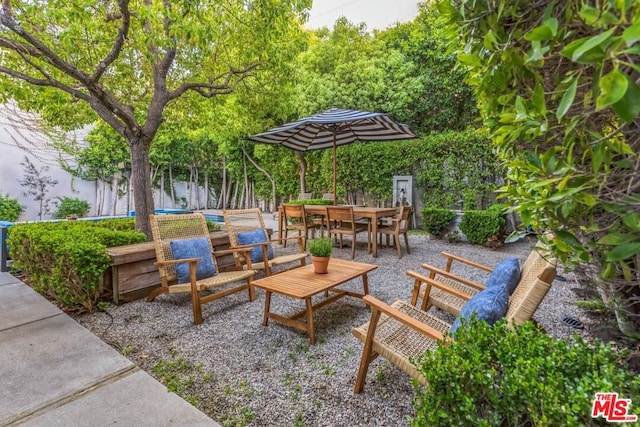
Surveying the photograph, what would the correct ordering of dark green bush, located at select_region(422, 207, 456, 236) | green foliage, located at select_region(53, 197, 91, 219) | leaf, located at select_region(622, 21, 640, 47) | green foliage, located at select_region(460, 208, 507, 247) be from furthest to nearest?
green foliage, located at select_region(53, 197, 91, 219), dark green bush, located at select_region(422, 207, 456, 236), green foliage, located at select_region(460, 208, 507, 247), leaf, located at select_region(622, 21, 640, 47)

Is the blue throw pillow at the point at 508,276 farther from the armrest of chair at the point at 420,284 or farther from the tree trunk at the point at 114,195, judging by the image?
the tree trunk at the point at 114,195

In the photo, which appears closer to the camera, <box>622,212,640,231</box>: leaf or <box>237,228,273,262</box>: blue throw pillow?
<box>622,212,640,231</box>: leaf

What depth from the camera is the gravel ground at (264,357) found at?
1.64 meters

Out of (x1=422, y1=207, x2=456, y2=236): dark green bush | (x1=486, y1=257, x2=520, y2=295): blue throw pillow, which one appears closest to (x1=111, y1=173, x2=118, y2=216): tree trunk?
(x1=422, y1=207, x2=456, y2=236): dark green bush

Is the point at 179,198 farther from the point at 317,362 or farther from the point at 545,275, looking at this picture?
the point at 545,275

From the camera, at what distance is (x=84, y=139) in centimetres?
1006

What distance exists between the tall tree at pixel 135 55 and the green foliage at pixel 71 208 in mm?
6260

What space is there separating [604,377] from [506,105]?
0.86 meters

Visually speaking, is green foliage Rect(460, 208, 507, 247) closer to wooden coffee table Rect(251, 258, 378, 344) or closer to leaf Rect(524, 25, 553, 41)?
wooden coffee table Rect(251, 258, 378, 344)

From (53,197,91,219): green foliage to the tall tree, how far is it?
626cm

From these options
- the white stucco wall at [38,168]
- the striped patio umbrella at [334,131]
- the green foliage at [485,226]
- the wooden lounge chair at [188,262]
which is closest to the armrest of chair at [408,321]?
the wooden lounge chair at [188,262]

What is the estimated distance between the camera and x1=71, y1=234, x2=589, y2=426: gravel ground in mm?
1639

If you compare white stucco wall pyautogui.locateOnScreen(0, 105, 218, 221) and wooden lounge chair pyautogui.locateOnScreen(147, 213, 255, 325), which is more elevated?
white stucco wall pyautogui.locateOnScreen(0, 105, 218, 221)

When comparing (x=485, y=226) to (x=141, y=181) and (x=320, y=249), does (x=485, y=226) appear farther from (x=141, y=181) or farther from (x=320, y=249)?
(x=141, y=181)
